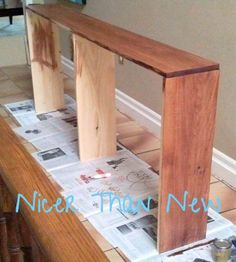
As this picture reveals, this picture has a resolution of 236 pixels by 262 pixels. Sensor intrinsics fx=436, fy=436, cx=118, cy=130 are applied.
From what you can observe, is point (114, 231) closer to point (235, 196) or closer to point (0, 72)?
point (235, 196)

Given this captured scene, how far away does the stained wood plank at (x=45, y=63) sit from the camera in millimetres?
2361

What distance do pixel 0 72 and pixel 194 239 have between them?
2276 millimetres

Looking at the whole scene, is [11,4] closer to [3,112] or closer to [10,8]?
[10,8]

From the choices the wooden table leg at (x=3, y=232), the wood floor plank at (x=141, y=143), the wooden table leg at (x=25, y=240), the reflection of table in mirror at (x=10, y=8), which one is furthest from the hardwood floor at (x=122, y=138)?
the wooden table leg at (x=25, y=240)

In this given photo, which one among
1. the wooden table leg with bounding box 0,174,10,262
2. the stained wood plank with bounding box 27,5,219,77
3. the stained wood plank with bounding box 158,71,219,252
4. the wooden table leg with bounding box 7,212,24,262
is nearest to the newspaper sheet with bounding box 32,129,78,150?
the stained wood plank with bounding box 27,5,219,77

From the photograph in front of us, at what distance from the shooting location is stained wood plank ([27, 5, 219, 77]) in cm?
121

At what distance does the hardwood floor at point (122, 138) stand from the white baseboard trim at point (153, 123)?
1.1 inches

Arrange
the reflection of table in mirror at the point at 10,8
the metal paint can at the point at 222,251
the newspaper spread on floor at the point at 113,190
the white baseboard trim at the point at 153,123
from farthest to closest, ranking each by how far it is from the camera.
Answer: the reflection of table in mirror at the point at 10,8
the white baseboard trim at the point at 153,123
the newspaper spread on floor at the point at 113,190
the metal paint can at the point at 222,251

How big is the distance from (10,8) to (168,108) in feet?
8.43

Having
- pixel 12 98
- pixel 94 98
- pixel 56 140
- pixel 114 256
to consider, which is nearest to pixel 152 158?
pixel 94 98

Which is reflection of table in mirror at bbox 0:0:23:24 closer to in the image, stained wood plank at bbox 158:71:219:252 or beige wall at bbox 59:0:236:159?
beige wall at bbox 59:0:236:159

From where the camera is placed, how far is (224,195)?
5.65 ft

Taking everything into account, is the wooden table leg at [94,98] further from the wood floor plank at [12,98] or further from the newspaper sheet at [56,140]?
the wood floor plank at [12,98]

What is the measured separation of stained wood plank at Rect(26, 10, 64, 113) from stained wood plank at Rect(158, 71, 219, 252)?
132cm
